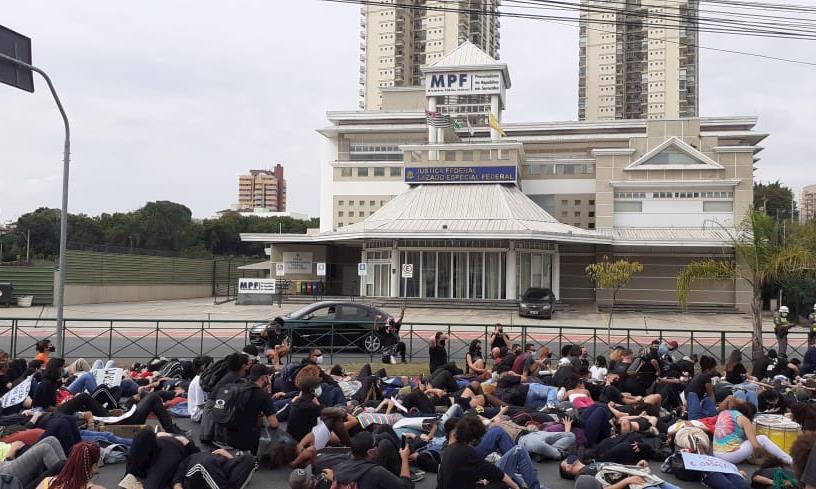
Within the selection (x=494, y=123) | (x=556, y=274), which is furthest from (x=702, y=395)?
(x=494, y=123)

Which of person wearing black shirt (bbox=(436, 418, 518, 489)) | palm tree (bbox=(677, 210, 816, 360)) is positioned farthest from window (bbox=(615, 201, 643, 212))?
person wearing black shirt (bbox=(436, 418, 518, 489))

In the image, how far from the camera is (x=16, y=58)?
34.2 ft

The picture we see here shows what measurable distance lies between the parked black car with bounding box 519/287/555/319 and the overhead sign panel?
23.0m

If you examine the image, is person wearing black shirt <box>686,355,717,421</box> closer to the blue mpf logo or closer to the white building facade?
the white building facade

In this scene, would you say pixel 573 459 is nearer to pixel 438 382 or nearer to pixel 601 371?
pixel 438 382

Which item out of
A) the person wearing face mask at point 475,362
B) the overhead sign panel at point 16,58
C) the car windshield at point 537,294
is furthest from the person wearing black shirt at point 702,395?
the car windshield at point 537,294

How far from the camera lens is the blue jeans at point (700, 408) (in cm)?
896

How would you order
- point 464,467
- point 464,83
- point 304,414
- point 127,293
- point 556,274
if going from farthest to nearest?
point 464,83
point 127,293
point 556,274
point 304,414
point 464,467

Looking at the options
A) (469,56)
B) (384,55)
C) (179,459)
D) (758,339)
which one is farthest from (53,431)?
(384,55)

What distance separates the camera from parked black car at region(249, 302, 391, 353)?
1667 centimetres

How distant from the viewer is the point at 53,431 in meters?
6.81

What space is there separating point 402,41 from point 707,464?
84988 mm

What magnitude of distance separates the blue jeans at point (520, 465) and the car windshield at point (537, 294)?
937 inches

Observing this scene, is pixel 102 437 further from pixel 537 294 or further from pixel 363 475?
pixel 537 294
